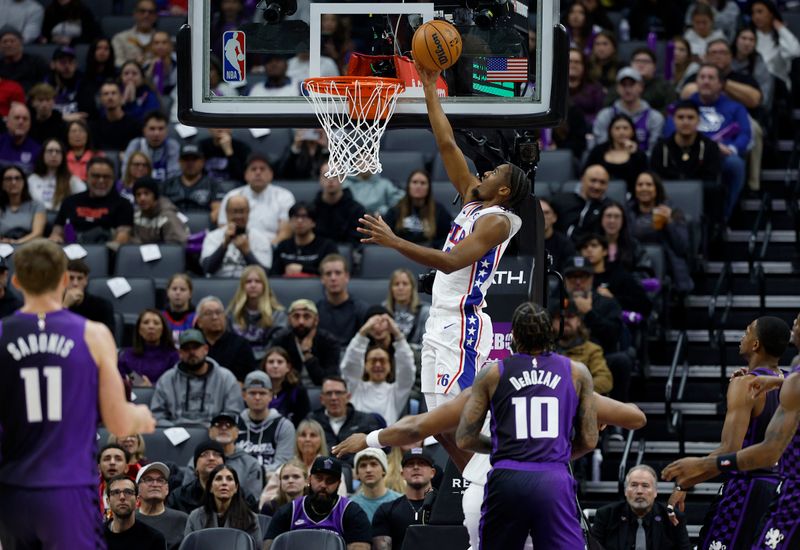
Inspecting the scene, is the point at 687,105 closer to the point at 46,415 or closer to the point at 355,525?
the point at 355,525

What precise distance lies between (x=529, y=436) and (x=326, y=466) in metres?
3.44

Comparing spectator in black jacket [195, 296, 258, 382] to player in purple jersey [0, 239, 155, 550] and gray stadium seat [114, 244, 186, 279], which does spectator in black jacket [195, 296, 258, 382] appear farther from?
player in purple jersey [0, 239, 155, 550]

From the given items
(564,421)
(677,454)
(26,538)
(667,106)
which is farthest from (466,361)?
(667,106)

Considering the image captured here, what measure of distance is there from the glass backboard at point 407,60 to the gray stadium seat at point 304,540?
9.03ft

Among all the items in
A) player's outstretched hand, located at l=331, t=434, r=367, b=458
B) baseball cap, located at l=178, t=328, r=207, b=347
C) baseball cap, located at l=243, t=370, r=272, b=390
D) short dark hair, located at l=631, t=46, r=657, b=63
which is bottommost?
baseball cap, located at l=243, t=370, r=272, b=390

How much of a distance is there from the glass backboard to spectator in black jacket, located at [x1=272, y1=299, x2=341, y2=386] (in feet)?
11.2

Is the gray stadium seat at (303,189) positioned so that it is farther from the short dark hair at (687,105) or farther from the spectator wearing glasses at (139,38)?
the short dark hair at (687,105)

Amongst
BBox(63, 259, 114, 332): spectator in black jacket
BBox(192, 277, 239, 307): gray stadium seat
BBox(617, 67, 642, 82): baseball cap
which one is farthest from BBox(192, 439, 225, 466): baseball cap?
BBox(617, 67, 642, 82): baseball cap

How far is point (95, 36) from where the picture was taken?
63.2ft

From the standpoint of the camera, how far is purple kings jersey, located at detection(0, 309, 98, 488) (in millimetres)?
7152

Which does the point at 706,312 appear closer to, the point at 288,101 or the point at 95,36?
the point at 288,101

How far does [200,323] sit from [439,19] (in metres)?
4.74

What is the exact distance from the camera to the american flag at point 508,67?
10016 millimetres

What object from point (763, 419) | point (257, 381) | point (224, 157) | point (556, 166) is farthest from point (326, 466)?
point (224, 157)
